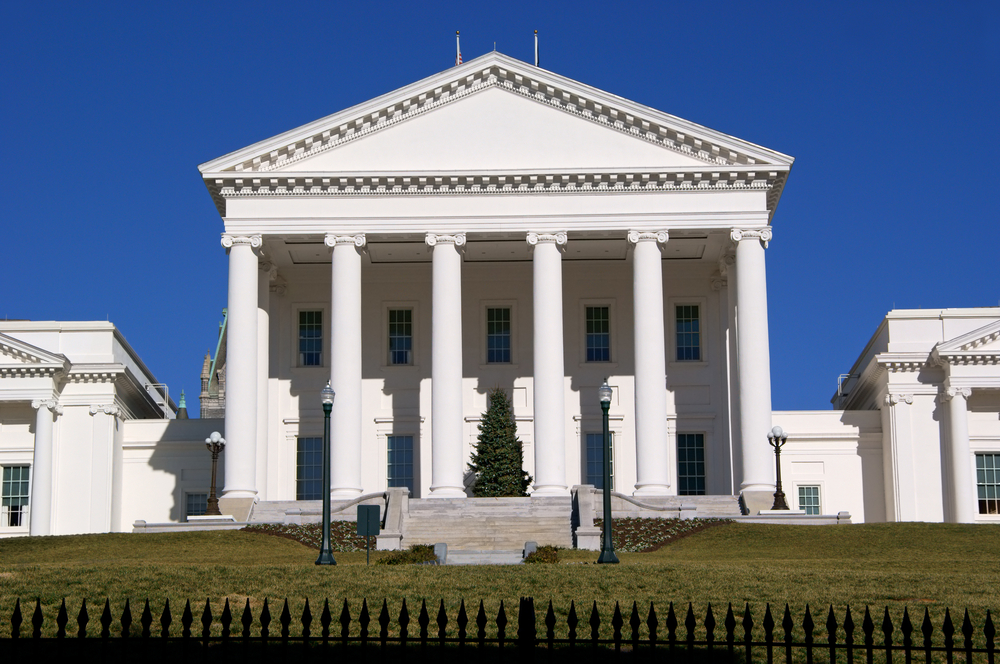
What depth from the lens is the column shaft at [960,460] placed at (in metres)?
51.0

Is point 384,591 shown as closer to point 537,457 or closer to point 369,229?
point 537,457

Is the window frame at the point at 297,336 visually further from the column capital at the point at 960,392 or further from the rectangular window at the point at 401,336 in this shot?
the column capital at the point at 960,392

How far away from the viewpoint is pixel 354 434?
157 ft

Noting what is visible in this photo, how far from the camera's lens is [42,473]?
172 feet

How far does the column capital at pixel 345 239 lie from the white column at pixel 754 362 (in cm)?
1307

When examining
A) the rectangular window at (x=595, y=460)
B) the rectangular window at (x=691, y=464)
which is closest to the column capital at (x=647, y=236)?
the rectangular window at (x=691, y=464)

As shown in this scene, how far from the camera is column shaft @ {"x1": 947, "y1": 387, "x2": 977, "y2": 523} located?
167 feet

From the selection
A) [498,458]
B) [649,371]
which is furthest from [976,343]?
[498,458]

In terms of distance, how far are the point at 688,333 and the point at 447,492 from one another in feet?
44.9

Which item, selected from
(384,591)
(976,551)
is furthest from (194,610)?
(976,551)

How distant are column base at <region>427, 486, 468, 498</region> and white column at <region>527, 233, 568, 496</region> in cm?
247

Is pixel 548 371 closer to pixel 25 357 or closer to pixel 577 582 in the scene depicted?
pixel 25 357

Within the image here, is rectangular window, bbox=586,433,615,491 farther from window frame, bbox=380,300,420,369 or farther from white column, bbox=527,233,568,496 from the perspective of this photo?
window frame, bbox=380,300,420,369

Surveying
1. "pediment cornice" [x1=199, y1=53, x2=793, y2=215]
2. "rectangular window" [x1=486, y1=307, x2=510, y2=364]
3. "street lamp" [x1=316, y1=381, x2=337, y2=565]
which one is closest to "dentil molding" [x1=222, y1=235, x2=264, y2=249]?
"pediment cornice" [x1=199, y1=53, x2=793, y2=215]
